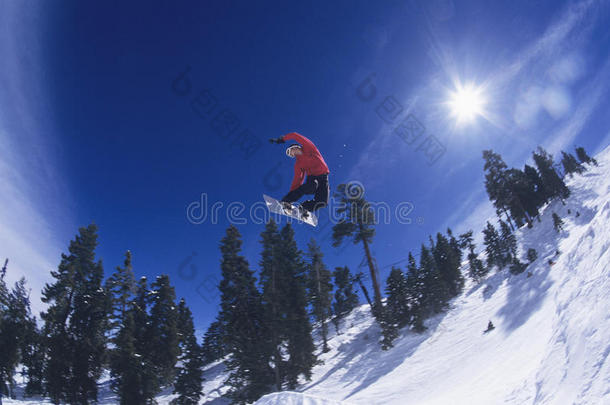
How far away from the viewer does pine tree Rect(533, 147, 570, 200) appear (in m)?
51.9

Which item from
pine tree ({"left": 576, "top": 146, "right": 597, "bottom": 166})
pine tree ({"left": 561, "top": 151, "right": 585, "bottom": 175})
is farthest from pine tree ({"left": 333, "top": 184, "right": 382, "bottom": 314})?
pine tree ({"left": 576, "top": 146, "right": 597, "bottom": 166})

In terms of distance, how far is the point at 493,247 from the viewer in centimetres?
3897

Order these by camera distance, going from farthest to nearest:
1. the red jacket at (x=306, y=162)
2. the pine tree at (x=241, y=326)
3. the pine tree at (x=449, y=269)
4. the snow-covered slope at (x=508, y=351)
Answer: the pine tree at (x=449, y=269) < the pine tree at (x=241, y=326) < the red jacket at (x=306, y=162) < the snow-covered slope at (x=508, y=351)

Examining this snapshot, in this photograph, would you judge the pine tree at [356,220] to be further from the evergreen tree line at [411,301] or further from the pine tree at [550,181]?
the pine tree at [550,181]

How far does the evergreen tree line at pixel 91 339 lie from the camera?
1950cm

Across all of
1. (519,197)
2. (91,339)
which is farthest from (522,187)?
(91,339)

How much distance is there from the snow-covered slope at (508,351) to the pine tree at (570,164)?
272 ft

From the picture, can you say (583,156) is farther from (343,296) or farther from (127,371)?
(127,371)

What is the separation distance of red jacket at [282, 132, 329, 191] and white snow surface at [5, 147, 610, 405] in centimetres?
604

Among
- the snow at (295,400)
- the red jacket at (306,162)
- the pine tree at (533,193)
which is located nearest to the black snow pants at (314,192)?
the red jacket at (306,162)

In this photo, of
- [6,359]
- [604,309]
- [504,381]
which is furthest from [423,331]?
[6,359]

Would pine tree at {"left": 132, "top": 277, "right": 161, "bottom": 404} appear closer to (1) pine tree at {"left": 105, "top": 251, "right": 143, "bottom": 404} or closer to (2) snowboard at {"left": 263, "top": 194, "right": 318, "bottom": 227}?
(1) pine tree at {"left": 105, "top": 251, "right": 143, "bottom": 404}

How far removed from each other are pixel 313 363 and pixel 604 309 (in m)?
20.0

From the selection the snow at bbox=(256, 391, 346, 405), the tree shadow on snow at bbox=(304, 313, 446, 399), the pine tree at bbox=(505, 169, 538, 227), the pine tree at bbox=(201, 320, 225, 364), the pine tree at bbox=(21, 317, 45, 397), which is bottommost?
the snow at bbox=(256, 391, 346, 405)
